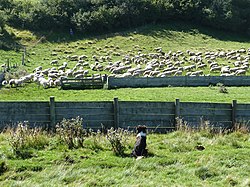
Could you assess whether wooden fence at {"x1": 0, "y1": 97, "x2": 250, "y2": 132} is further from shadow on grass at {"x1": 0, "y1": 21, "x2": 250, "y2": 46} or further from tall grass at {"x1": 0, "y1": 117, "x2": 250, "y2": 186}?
shadow on grass at {"x1": 0, "y1": 21, "x2": 250, "y2": 46}

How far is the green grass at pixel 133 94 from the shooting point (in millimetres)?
24609

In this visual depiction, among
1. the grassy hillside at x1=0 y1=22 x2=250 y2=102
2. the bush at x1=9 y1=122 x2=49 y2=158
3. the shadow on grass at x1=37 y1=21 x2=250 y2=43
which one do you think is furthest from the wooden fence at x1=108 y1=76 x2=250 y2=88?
the shadow on grass at x1=37 y1=21 x2=250 y2=43

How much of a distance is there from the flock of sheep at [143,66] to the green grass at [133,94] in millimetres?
1941

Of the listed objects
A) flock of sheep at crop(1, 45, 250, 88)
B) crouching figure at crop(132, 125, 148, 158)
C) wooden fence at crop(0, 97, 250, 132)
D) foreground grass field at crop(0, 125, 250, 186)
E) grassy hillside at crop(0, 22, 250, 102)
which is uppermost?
grassy hillside at crop(0, 22, 250, 102)

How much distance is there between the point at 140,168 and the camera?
1015 centimetres

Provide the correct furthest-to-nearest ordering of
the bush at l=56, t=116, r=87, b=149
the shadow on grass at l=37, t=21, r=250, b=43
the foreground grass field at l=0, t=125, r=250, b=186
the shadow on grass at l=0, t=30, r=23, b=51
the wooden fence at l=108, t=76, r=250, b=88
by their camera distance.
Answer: the shadow on grass at l=37, t=21, r=250, b=43 < the shadow on grass at l=0, t=30, r=23, b=51 < the wooden fence at l=108, t=76, r=250, b=88 < the bush at l=56, t=116, r=87, b=149 < the foreground grass field at l=0, t=125, r=250, b=186

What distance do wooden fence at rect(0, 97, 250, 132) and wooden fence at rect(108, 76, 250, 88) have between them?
1468 centimetres

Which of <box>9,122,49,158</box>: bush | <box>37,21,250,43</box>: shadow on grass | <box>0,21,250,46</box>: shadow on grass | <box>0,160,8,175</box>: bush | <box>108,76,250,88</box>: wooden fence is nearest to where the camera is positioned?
<box>0,160,8,175</box>: bush

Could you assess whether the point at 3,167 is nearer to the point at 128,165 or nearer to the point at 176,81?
the point at 128,165

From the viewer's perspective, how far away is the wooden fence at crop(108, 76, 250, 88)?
29391 millimetres

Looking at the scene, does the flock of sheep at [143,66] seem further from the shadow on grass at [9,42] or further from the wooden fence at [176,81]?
the shadow on grass at [9,42]

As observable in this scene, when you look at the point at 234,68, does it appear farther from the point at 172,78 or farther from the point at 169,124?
the point at 169,124

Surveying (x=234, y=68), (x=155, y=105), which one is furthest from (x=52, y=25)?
(x=155, y=105)

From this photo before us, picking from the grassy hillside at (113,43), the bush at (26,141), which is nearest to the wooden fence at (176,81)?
the grassy hillside at (113,43)
